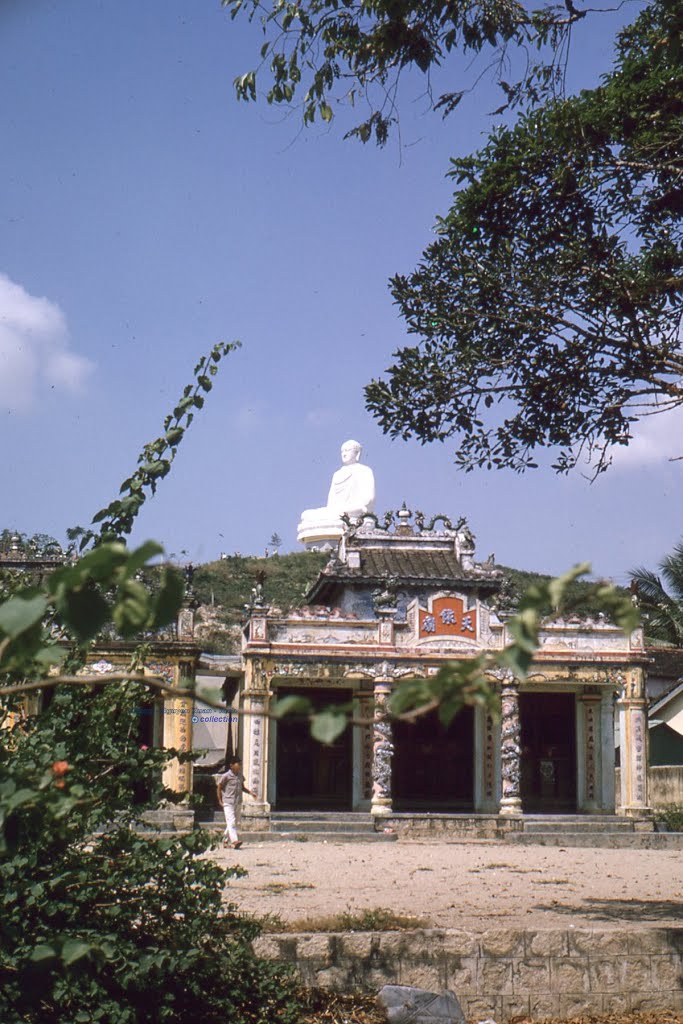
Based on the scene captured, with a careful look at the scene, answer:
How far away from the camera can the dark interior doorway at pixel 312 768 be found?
25.2 meters

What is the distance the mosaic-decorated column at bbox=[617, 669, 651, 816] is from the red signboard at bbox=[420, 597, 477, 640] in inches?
140

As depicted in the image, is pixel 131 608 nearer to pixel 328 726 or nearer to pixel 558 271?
pixel 328 726

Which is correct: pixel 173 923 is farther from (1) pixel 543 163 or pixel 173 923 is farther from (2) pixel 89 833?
(1) pixel 543 163

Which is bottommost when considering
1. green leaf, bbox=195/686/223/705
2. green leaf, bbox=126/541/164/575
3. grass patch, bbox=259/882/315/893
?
grass patch, bbox=259/882/315/893

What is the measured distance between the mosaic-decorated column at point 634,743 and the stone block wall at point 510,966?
54.5 feet

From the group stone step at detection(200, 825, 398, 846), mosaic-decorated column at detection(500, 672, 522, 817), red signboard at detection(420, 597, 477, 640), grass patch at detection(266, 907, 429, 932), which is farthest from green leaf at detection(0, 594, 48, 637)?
red signboard at detection(420, 597, 477, 640)

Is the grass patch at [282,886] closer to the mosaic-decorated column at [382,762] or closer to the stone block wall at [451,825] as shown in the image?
the stone block wall at [451,825]

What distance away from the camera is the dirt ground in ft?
35.2

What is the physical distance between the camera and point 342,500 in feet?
144

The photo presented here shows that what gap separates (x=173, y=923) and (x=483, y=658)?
13.9 feet

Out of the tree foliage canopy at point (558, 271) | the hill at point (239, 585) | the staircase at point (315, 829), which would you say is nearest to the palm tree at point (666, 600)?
the hill at point (239, 585)

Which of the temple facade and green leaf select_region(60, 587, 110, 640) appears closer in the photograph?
green leaf select_region(60, 587, 110, 640)

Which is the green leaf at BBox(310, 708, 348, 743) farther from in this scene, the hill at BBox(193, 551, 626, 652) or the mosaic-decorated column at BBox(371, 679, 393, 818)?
the hill at BBox(193, 551, 626, 652)

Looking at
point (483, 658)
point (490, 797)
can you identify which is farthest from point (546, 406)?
point (490, 797)
